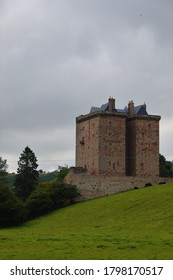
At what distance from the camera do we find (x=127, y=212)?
54625mm

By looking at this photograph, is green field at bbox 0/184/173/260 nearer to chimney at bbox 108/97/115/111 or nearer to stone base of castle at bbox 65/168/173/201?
stone base of castle at bbox 65/168/173/201

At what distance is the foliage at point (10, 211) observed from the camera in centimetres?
6197

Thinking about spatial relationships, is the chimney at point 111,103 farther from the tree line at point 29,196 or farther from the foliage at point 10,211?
the foliage at point 10,211

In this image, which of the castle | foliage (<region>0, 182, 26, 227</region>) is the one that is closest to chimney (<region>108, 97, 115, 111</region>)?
the castle

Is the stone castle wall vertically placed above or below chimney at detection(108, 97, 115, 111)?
below

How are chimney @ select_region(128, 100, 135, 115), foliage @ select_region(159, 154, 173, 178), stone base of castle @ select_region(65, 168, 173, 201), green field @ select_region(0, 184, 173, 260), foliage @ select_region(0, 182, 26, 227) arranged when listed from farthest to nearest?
foliage @ select_region(159, 154, 173, 178), chimney @ select_region(128, 100, 135, 115), stone base of castle @ select_region(65, 168, 173, 201), foliage @ select_region(0, 182, 26, 227), green field @ select_region(0, 184, 173, 260)

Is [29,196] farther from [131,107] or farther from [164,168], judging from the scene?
[164,168]

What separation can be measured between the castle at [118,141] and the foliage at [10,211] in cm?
1673

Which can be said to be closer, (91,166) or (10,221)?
(10,221)

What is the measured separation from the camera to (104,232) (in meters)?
41.1

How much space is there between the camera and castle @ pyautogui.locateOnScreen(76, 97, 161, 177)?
77.9m
